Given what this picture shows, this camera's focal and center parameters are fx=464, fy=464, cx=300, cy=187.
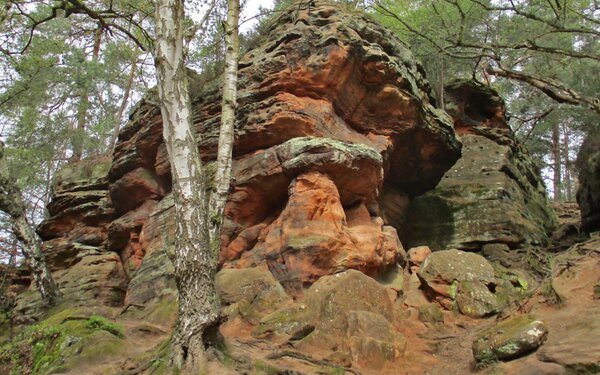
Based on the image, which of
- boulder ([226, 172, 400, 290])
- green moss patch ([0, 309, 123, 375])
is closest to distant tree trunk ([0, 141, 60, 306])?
green moss patch ([0, 309, 123, 375])

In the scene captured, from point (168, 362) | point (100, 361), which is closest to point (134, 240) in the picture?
point (100, 361)

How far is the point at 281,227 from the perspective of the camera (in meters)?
10.3

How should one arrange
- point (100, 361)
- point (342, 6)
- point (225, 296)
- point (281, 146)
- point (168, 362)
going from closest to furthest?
point (168, 362), point (100, 361), point (225, 296), point (281, 146), point (342, 6)

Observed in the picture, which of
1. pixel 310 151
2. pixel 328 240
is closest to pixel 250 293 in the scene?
pixel 328 240

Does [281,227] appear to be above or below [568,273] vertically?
above

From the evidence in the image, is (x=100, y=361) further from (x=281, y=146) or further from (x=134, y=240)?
(x=134, y=240)

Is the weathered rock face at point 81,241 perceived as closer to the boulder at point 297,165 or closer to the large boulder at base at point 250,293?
the boulder at point 297,165

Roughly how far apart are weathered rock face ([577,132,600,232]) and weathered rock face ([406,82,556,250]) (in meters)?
1.57

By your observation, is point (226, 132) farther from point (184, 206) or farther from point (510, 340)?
point (510, 340)

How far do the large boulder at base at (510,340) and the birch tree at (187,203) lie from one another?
12.9 ft

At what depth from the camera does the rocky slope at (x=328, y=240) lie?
7488 mm

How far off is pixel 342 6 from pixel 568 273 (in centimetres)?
921

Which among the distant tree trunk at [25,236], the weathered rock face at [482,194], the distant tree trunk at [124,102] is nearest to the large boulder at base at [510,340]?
the weathered rock face at [482,194]

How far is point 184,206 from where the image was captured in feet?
21.2
